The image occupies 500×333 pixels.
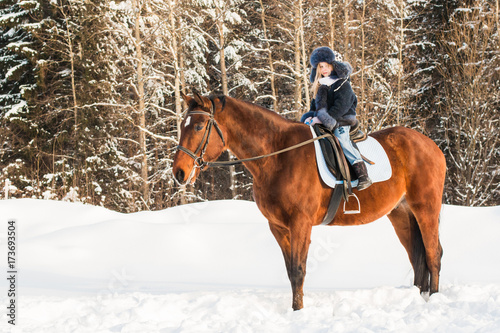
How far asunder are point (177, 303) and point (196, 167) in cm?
155

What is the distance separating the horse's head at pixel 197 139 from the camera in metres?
3.94

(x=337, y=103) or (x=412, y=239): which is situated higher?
(x=337, y=103)

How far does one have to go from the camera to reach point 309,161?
14.3ft

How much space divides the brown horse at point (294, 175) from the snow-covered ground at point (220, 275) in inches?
25.1

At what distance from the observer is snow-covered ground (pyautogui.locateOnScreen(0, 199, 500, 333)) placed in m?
3.91

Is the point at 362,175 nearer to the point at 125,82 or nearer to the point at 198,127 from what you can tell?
the point at 198,127

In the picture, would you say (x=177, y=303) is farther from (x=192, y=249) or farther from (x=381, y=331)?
(x=192, y=249)

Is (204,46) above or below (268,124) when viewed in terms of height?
above

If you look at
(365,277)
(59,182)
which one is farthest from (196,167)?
(59,182)

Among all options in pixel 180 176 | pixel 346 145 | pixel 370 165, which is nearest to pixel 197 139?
pixel 180 176

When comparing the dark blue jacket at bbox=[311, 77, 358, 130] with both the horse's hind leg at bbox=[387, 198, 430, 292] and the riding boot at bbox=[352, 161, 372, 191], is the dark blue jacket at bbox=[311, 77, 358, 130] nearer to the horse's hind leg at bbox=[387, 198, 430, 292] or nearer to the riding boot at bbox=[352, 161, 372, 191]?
the riding boot at bbox=[352, 161, 372, 191]

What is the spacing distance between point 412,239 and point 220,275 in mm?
3479

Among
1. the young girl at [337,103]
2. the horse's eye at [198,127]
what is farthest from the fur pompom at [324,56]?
the horse's eye at [198,127]

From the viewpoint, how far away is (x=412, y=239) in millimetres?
5102
